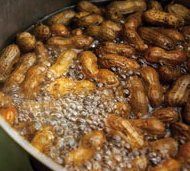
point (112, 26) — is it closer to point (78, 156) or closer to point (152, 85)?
point (152, 85)

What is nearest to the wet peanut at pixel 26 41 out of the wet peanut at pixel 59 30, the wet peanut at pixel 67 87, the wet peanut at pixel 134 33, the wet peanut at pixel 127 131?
the wet peanut at pixel 59 30

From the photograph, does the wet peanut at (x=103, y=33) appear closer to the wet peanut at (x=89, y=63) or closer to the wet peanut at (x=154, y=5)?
the wet peanut at (x=89, y=63)

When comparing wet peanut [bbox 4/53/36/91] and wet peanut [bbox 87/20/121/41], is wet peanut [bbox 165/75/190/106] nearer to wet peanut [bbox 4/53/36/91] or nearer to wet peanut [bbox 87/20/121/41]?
wet peanut [bbox 87/20/121/41]

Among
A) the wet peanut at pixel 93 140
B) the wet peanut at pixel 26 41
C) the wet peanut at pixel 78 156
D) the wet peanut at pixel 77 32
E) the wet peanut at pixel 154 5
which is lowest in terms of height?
the wet peanut at pixel 93 140

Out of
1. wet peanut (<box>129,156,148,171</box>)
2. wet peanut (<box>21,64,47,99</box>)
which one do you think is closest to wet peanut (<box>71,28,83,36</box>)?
wet peanut (<box>21,64,47,99</box>)

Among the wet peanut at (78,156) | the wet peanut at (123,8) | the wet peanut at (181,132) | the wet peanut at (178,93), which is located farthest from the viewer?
the wet peanut at (123,8)

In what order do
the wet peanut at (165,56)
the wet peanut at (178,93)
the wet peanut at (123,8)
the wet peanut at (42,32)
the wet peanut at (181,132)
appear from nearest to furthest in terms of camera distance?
the wet peanut at (181,132) → the wet peanut at (178,93) → the wet peanut at (165,56) → the wet peanut at (42,32) → the wet peanut at (123,8)

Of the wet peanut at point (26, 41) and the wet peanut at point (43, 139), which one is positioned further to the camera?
the wet peanut at point (26, 41)

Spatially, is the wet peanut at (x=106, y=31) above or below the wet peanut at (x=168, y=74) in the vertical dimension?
above

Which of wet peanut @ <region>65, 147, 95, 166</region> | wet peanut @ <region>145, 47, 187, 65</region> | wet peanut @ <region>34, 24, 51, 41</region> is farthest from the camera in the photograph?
wet peanut @ <region>34, 24, 51, 41</region>
